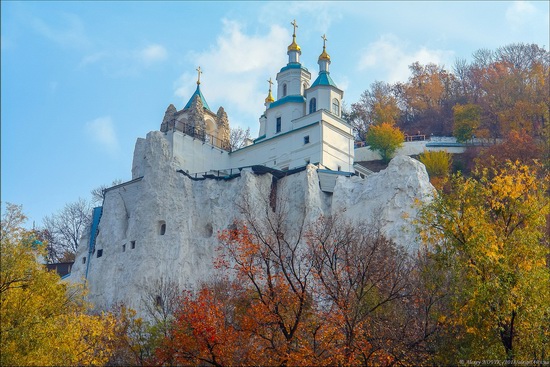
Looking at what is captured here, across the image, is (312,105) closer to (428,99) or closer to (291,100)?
(291,100)

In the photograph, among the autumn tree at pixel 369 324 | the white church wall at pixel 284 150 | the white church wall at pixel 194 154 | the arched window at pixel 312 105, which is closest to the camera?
the autumn tree at pixel 369 324

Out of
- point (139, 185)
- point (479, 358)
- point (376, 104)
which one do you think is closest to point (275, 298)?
point (479, 358)

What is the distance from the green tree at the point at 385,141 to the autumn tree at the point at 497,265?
32.3 m

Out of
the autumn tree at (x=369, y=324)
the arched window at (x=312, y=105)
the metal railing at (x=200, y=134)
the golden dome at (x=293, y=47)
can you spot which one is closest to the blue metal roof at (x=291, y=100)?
the arched window at (x=312, y=105)

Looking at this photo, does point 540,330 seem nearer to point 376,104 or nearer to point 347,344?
point 347,344

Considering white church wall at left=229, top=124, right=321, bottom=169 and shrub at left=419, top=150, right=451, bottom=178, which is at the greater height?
shrub at left=419, top=150, right=451, bottom=178

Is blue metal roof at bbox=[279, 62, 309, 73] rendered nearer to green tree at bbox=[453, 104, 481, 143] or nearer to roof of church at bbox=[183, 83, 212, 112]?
roof of church at bbox=[183, 83, 212, 112]

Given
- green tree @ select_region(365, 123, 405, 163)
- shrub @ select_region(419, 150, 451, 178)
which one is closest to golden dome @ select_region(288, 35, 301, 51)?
green tree @ select_region(365, 123, 405, 163)

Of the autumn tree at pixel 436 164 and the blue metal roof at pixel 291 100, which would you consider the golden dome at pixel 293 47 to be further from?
the autumn tree at pixel 436 164

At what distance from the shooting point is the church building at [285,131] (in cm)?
3816

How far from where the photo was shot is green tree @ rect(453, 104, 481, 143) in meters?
49.2

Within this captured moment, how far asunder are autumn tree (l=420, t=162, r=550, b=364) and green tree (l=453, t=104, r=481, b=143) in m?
33.4

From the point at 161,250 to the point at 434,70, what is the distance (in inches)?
1500

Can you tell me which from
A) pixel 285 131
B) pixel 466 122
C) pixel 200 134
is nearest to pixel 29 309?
pixel 200 134
